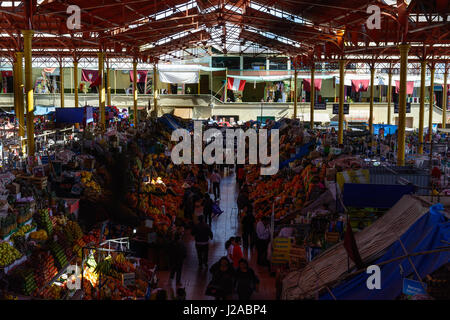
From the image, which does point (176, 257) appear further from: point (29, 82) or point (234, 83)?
point (234, 83)

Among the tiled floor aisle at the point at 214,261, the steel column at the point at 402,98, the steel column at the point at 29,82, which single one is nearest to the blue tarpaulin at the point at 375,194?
the tiled floor aisle at the point at 214,261

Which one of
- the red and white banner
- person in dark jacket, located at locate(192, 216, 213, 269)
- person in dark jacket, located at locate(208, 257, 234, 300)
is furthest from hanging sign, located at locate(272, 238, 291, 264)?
the red and white banner

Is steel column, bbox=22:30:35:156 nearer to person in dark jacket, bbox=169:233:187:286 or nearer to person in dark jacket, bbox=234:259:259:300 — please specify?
person in dark jacket, bbox=169:233:187:286

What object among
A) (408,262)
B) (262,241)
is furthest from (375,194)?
(408,262)

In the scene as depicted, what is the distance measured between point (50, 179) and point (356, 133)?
1374 cm

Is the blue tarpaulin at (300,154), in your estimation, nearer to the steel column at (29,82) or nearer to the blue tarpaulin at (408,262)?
the steel column at (29,82)

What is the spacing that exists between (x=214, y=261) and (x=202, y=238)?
2.91 ft

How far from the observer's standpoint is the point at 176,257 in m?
8.47

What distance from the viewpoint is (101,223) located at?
9258 millimetres

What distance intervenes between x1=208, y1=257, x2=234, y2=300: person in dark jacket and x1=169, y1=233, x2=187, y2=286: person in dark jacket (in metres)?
1.67

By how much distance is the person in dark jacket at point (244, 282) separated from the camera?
648 centimetres

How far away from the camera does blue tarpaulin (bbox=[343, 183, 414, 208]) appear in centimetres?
802
